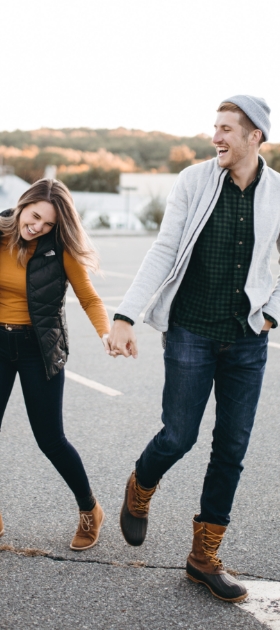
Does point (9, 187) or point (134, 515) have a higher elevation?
point (134, 515)

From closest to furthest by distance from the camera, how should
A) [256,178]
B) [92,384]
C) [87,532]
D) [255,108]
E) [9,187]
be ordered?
[255,108] → [256,178] → [87,532] → [92,384] → [9,187]

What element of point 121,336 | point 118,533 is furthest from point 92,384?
point 121,336

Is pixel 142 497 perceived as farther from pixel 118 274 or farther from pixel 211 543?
pixel 118 274

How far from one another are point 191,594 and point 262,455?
5.94 feet

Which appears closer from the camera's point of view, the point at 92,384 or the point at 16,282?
the point at 16,282

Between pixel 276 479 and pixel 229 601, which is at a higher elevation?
pixel 229 601

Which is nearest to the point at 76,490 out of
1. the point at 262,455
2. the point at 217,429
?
the point at 217,429

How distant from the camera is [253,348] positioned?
9.12 feet

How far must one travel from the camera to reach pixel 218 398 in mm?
2879

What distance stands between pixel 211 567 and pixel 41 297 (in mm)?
1308

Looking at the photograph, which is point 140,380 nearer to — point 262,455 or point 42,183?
point 262,455

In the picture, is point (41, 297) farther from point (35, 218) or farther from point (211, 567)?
point (211, 567)

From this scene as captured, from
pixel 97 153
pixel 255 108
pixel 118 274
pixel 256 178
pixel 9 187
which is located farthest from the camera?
pixel 97 153

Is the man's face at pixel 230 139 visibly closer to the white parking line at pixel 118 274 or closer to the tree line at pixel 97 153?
the white parking line at pixel 118 274
